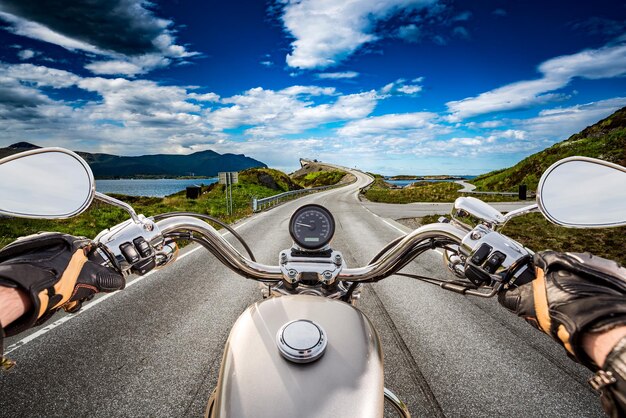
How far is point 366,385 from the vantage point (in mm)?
940

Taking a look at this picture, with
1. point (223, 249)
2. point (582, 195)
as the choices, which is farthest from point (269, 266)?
point (582, 195)

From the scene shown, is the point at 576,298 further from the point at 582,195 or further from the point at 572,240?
the point at 572,240

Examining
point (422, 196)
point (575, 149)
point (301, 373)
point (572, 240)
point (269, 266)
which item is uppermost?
point (575, 149)

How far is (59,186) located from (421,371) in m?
2.97

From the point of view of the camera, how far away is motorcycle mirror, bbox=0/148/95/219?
43.5 inches

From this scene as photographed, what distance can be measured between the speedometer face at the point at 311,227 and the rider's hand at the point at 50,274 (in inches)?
35.4

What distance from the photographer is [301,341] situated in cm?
97

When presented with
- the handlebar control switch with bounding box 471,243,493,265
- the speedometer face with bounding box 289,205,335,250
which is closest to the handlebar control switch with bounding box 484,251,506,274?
the handlebar control switch with bounding box 471,243,493,265

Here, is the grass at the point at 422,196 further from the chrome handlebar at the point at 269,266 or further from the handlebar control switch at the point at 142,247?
the handlebar control switch at the point at 142,247

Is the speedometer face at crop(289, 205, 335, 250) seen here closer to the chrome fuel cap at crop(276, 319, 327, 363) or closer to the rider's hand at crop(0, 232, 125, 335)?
the chrome fuel cap at crop(276, 319, 327, 363)

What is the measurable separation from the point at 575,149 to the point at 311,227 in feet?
157

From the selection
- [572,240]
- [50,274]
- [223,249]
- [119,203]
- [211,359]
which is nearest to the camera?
[50,274]

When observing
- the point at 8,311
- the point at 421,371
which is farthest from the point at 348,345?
the point at 421,371

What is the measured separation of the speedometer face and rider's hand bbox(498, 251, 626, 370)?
100 centimetres
